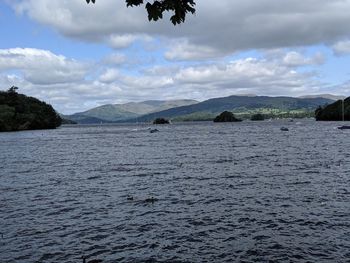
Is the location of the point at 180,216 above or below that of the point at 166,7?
below

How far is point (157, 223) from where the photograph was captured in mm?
28094

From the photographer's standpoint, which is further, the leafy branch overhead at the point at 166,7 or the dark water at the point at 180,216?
the dark water at the point at 180,216

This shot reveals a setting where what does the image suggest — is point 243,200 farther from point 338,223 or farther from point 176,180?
point 176,180

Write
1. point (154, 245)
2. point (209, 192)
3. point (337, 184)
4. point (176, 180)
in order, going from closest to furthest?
point (154, 245)
point (209, 192)
point (337, 184)
point (176, 180)

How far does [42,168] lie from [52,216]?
113ft

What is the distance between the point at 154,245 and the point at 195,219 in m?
5.94

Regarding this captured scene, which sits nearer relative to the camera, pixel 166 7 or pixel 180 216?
pixel 166 7

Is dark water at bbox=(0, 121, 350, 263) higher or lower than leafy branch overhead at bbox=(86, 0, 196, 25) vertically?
lower

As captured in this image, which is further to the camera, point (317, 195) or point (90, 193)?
point (90, 193)

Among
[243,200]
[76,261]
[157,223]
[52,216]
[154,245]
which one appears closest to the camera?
[76,261]

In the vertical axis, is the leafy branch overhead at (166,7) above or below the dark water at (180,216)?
above

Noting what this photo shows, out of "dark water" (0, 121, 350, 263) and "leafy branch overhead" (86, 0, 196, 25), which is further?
"dark water" (0, 121, 350, 263)

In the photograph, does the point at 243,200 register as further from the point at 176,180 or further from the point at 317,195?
the point at 176,180

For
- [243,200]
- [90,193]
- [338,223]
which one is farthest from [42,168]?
[338,223]
